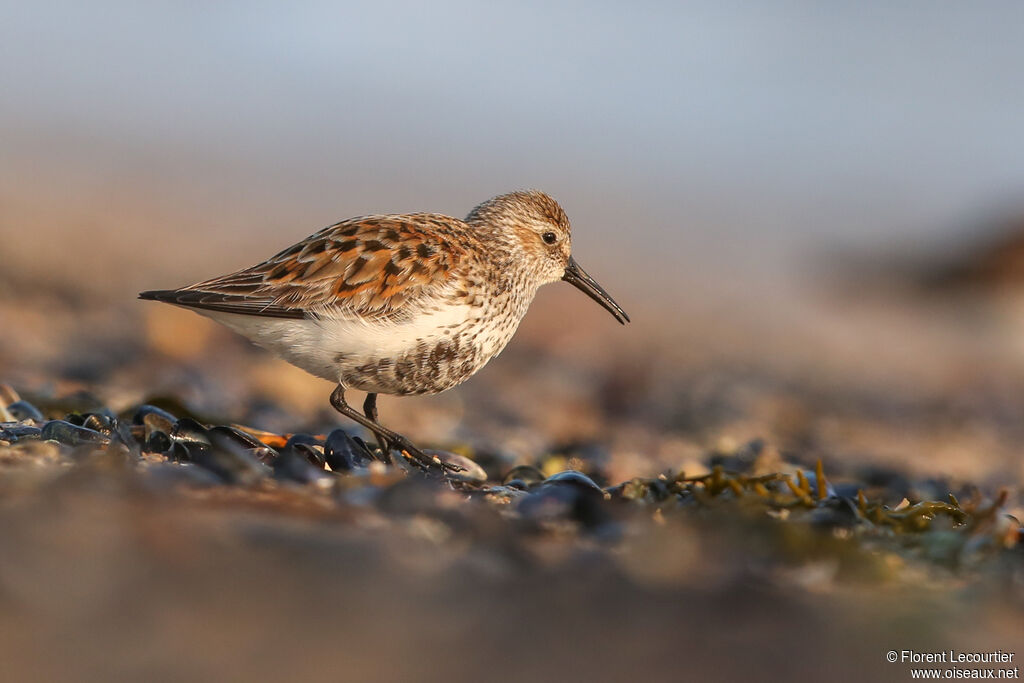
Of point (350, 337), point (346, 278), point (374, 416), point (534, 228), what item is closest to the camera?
point (350, 337)

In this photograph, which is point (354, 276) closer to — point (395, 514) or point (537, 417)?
point (395, 514)

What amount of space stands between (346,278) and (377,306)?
20cm

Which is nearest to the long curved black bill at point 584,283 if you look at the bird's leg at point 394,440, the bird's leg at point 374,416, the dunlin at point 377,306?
the dunlin at point 377,306

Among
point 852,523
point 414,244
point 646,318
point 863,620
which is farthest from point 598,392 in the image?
point 863,620

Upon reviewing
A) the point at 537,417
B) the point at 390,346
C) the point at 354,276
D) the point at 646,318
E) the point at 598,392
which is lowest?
the point at 390,346

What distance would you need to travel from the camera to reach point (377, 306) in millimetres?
4102

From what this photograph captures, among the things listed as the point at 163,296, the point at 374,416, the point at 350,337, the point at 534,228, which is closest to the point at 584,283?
the point at 534,228

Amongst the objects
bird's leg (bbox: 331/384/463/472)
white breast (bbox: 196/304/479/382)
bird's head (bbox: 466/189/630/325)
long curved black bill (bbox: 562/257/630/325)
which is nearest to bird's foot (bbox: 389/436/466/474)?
bird's leg (bbox: 331/384/463/472)

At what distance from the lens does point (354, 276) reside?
4188mm

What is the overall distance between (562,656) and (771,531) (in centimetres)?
100

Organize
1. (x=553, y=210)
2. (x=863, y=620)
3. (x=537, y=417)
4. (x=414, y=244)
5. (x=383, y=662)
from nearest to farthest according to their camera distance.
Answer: (x=383, y=662) → (x=863, y=620) → (x=414, y=244) → (x=553, y=210) → (x=537, y=417)

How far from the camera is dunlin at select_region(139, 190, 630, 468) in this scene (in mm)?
4090

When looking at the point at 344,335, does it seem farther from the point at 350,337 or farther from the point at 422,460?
the point at 422,460

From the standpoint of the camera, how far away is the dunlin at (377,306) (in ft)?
13.4
